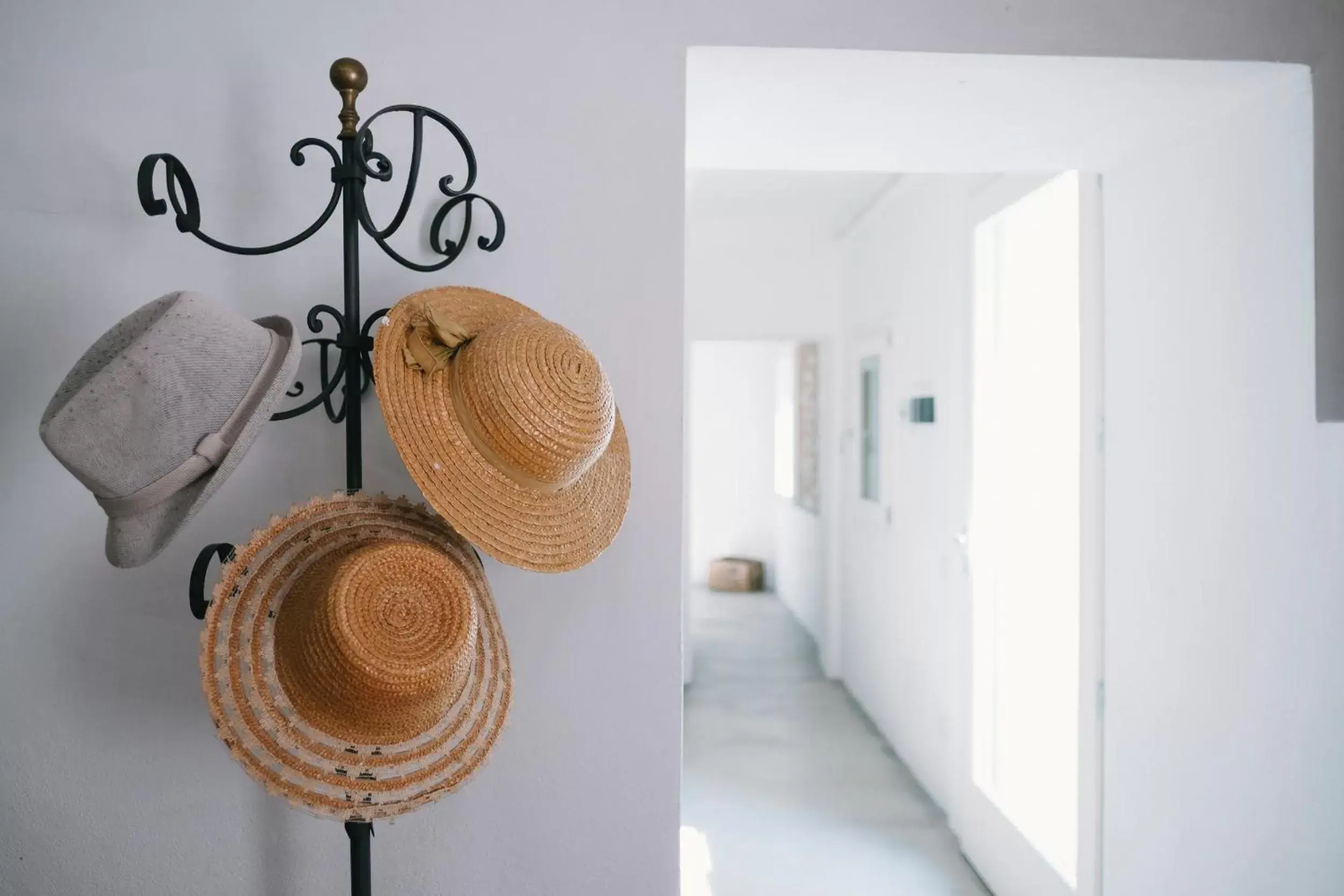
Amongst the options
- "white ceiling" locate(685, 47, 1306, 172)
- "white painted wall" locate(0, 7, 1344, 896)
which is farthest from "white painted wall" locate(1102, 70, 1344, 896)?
"white painted wall" locate(0, 7, 1344, 896)

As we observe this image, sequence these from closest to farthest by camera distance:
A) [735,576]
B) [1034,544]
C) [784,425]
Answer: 1. [1034,544]
2. [784,425]
3. [735,576]

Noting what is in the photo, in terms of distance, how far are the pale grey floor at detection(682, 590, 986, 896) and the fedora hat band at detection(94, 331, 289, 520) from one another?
7.64 feet

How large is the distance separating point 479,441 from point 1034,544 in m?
2.14

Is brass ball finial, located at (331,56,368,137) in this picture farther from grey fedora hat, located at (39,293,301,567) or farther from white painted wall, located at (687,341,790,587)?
white painted wall, located at (687,341,790,587)

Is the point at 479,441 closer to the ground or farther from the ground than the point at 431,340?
closer to the ground

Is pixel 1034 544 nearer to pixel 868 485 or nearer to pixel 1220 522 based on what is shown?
pixel 1220 522

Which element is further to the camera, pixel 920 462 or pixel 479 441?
pixel 920 462

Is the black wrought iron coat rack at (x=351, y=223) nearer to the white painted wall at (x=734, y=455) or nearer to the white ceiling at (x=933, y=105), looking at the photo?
the white ceiling at (x=933, y=105)

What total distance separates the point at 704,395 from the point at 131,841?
744 centimetres

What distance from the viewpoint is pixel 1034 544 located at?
2.63 m

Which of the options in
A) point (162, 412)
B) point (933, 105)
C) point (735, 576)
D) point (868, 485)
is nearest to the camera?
point (162, 412)

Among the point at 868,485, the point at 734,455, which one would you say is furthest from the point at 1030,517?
the point at 734,455

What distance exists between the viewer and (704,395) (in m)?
8.53

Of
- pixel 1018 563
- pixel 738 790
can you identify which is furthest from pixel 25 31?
pixel 738 790
